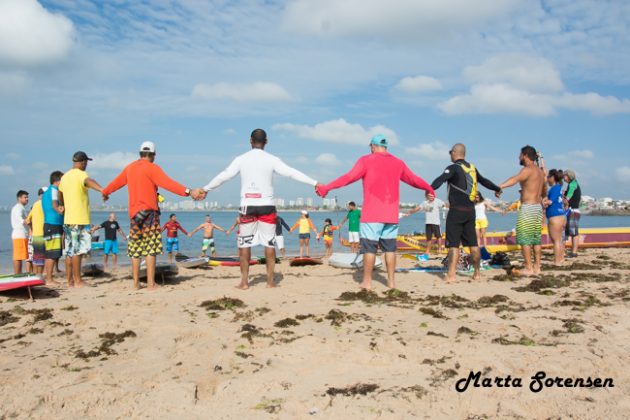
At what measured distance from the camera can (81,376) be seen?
11.3ft

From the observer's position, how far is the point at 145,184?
7039 mm

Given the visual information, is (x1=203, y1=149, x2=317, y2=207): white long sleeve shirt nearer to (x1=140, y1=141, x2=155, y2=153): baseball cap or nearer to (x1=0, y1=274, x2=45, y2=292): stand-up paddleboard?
(x1=140, y1=141, x2=155, y2=153): baseball cap

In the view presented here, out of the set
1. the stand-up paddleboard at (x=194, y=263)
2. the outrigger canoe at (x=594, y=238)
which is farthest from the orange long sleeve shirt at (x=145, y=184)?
the outrigger canoe at (x=594, y=238)

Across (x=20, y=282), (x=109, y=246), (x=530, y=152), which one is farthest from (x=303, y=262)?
(x=109, y=246)

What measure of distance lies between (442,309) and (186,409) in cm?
344

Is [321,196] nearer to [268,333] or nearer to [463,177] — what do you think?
[463,177]

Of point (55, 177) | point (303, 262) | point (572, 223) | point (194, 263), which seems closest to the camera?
point (55, 177)

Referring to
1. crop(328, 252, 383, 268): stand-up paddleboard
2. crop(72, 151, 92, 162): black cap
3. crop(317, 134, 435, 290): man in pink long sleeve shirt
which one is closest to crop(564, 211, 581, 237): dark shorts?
crop(328, 252, 383, 268): stand-up paddleboard

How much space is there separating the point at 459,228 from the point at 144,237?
5.22 metres

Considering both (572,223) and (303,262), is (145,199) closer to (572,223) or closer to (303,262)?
(303,262)

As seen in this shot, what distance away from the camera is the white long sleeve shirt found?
685 cm

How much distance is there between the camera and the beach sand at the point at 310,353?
295 cm

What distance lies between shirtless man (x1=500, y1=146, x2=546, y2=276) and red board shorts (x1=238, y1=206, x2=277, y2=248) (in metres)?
4.31

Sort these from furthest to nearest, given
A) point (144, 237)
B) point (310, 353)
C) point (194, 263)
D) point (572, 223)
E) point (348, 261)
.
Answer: point (572, 223) → point (194, 263) → point (348, 261) → point (144, 237) → point (310, 353)
